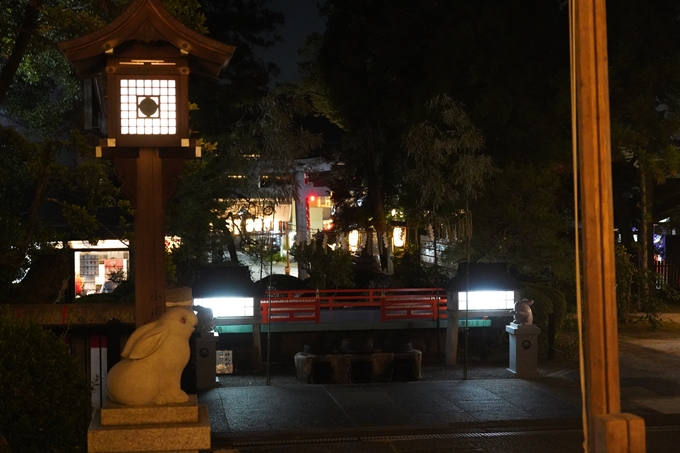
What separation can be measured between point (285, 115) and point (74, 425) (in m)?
17.9

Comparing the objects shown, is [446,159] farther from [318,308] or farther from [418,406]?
[418,406]

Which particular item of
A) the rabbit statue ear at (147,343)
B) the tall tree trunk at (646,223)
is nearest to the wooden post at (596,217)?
the rabbit statue ear at (147,343)

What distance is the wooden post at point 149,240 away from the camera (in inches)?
304

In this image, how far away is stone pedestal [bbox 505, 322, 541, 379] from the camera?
1503 centimetres

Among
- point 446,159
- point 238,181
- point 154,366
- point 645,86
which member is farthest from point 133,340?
point 645,86

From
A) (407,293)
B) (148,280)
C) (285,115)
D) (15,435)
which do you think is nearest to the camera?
(15,435)

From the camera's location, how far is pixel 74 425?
6.95 metres

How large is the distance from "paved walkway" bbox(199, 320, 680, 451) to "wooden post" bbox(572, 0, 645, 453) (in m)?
5.75

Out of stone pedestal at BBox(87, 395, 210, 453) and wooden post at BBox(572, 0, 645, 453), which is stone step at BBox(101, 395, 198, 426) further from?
wooden post at BBox(572, 0, 645, 453)

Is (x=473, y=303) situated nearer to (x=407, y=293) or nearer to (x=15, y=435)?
(x=407, y=293)

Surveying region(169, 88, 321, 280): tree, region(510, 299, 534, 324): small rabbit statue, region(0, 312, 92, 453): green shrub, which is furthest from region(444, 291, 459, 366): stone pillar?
region(0, 312, 92, 453): green shrub

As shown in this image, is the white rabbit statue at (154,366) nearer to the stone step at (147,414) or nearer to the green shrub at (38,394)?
the stone step at (147,414)

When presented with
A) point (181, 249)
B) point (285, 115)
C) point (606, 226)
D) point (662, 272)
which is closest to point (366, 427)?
point (606, 226)

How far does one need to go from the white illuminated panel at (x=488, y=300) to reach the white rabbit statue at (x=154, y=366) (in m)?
11.0
